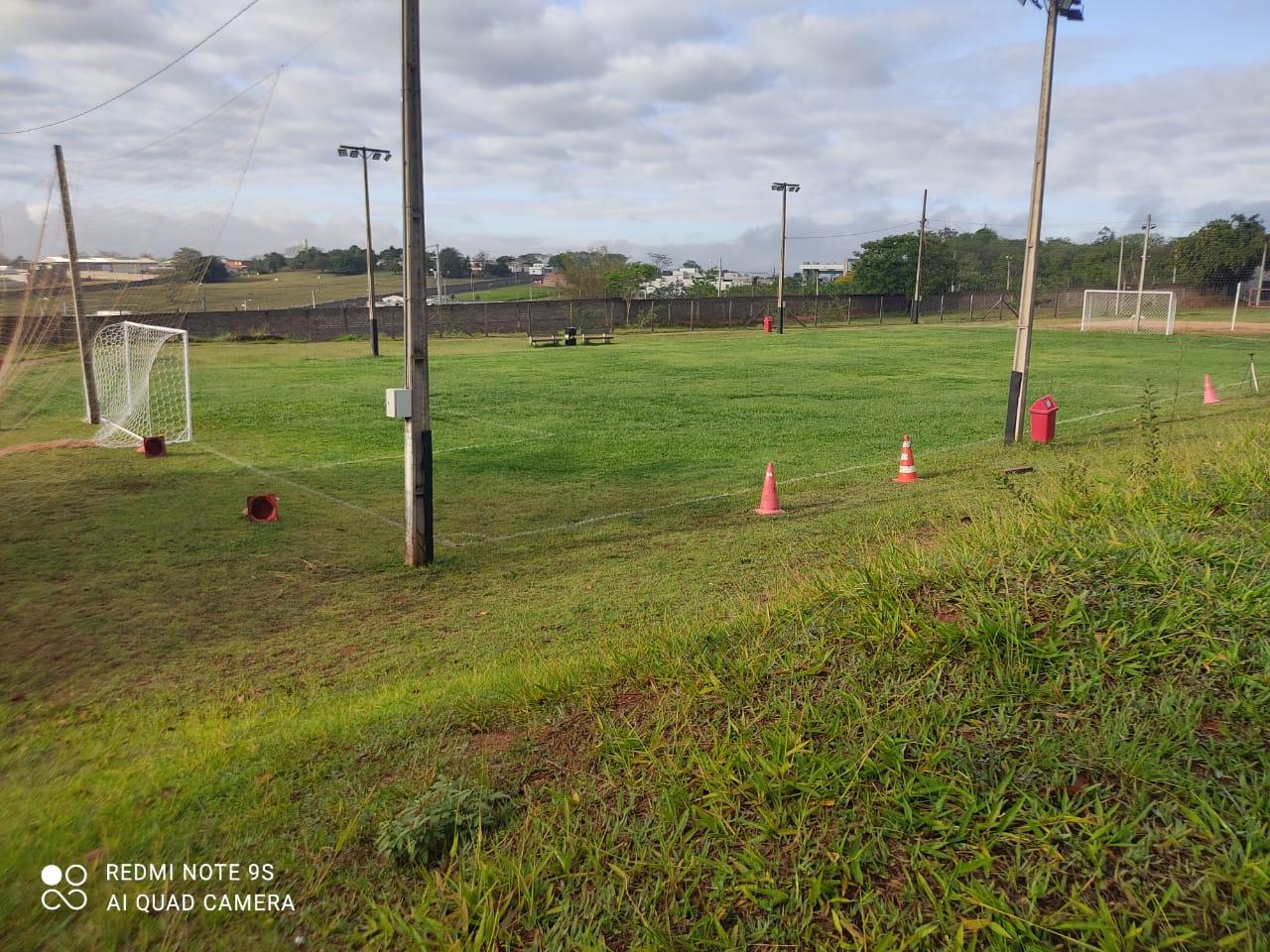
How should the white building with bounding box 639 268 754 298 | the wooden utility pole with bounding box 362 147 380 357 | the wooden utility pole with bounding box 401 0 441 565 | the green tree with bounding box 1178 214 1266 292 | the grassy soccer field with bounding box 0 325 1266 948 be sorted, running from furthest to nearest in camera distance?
the white building with bounding box 639 268 754 298 < the green tree with bounding box 1178 214 1266 292 < the wooden utility pole with bounding box 362 147 380 357 < the wooden utility pole with bounding box 401 0 441 565 < the grassy soccer field with bounding box 0 325 1266 948

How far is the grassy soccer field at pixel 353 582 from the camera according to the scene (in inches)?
145

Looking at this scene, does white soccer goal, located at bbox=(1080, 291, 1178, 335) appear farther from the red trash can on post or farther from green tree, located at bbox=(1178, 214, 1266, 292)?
the red trash can on post

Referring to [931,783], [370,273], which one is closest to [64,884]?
[931,783]

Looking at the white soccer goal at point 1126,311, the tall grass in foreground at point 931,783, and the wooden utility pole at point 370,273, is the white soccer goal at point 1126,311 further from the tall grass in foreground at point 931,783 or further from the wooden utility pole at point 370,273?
the tall grass in foreground at point 931,783

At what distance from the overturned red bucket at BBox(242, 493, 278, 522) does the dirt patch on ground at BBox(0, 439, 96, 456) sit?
6.59 meters

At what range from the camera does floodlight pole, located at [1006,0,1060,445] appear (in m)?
13.5

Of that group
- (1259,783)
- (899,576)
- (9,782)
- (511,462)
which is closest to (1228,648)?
(1259,783)

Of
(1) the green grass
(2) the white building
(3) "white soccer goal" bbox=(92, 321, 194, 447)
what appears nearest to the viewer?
(3) "white soccer goal" bbox=(92, 321, 194, 447)

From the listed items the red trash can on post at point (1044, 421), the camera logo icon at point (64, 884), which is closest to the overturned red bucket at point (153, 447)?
the camera logo icon at point (64, 884)

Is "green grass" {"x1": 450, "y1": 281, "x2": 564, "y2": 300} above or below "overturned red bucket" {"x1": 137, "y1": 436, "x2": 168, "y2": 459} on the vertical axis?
above

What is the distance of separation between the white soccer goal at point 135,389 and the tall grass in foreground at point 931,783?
13644mm

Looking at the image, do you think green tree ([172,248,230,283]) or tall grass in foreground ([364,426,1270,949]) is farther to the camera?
green tree ([172,248,230,283])

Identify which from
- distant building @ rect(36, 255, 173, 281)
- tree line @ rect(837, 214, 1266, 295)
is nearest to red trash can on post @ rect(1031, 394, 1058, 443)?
distant building @ rect(36, 255, 173, 281)

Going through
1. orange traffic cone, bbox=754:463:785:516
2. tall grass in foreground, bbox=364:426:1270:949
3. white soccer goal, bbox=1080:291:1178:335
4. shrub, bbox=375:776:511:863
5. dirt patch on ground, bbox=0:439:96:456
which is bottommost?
dirt patch on ground, bbox=0:439:96:456
